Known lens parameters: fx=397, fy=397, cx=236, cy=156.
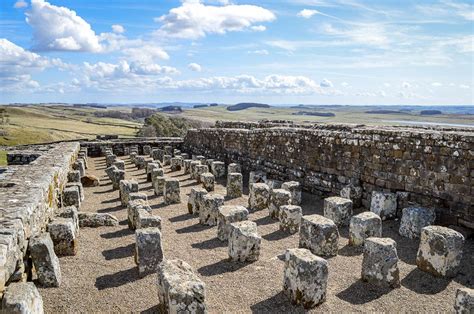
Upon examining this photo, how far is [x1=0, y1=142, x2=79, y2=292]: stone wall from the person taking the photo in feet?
17.6

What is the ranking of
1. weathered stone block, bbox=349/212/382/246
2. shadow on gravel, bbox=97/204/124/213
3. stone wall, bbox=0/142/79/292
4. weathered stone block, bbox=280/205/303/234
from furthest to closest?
shadow on gravel, bbox=97/204/124/213 → weathered stone block, bbox=280/205/303/234 → weathered stone block, bbox=349/212/382/246 → stone wall, bbox=0/142/79/292

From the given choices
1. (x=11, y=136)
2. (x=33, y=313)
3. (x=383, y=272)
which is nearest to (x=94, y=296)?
(x=33, y=313)

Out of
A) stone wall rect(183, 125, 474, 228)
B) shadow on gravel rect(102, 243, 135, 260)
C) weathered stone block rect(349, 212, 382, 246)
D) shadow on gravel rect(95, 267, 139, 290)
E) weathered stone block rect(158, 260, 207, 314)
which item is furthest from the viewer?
stone wall rect(183, 125, 474, 228)

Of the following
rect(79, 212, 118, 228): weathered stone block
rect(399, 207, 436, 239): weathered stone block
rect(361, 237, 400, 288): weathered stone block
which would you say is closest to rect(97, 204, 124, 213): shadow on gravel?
rect(79, 212, 118, 228): weathered stone block

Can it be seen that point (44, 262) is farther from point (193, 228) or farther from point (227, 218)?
point (193, 228)

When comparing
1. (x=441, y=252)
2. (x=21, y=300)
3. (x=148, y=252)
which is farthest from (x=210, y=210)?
(x=21, y=300)

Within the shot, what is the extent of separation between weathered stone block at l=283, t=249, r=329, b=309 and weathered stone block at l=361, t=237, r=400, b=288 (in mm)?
1154

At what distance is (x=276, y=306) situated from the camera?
613 cm

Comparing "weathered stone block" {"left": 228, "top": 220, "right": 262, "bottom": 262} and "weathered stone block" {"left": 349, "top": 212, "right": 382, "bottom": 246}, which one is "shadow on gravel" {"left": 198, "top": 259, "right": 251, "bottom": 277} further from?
"weathered stone block" {"left": 349, "top": 212, "right": 382, "bottom": 246}

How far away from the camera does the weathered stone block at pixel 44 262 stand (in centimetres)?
635

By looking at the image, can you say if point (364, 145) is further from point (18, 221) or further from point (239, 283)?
point (18, 221)

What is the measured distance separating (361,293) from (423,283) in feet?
4.15

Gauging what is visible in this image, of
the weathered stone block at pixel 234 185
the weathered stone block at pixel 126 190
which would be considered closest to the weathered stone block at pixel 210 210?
the weathered stone block at pixel 126 190

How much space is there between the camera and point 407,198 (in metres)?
10.4
